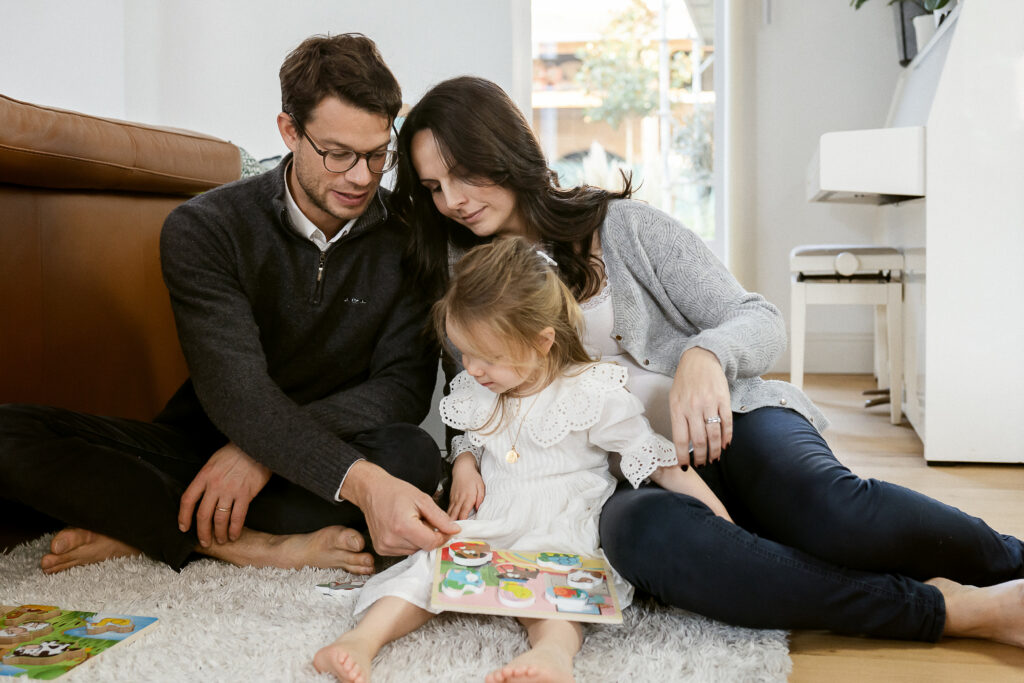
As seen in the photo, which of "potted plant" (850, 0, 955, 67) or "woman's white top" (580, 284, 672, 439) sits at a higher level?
"potted plant" (850, 0, 955, 67)

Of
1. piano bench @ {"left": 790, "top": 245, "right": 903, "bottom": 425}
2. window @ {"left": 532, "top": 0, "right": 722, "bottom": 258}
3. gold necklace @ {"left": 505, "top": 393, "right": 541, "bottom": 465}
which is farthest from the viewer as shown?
window @ {"left": 532, "top": 0, "right": 722, "bottom": 258}

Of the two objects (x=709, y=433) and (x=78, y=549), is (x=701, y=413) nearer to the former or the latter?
(x=709, y=433)

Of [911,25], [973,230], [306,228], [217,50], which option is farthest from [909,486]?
[217,50]

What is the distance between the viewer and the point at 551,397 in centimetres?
132

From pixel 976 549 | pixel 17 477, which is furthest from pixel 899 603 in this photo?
pixel 17 477

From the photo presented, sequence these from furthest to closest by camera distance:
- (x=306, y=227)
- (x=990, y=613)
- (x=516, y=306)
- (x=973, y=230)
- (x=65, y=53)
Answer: (x=65, y=53) → (x=973, y=230) → (x=306, y=227) → (x=516, y=306) → (x=990, y=613)

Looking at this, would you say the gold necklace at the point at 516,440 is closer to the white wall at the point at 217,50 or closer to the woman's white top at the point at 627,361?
the woman's white top at the point at 627,361

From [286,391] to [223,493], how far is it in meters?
0.24

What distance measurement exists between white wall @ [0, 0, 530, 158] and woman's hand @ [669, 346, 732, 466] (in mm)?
2073

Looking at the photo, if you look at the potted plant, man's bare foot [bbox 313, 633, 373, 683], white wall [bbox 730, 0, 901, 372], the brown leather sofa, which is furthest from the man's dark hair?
white wall [bbox 730, 0, 901, 372]

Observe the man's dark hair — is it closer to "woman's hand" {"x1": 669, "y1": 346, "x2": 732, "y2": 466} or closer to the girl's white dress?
the girl's white dress

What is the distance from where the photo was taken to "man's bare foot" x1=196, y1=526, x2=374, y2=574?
1411 mm

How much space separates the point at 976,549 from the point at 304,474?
0.93m

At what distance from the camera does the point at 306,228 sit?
1.55 metres
